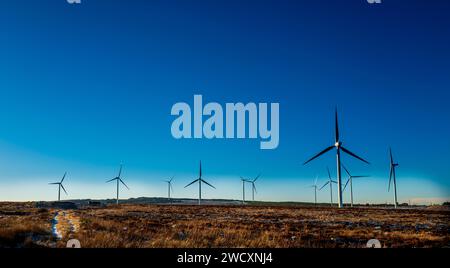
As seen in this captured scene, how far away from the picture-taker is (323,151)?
212ft
